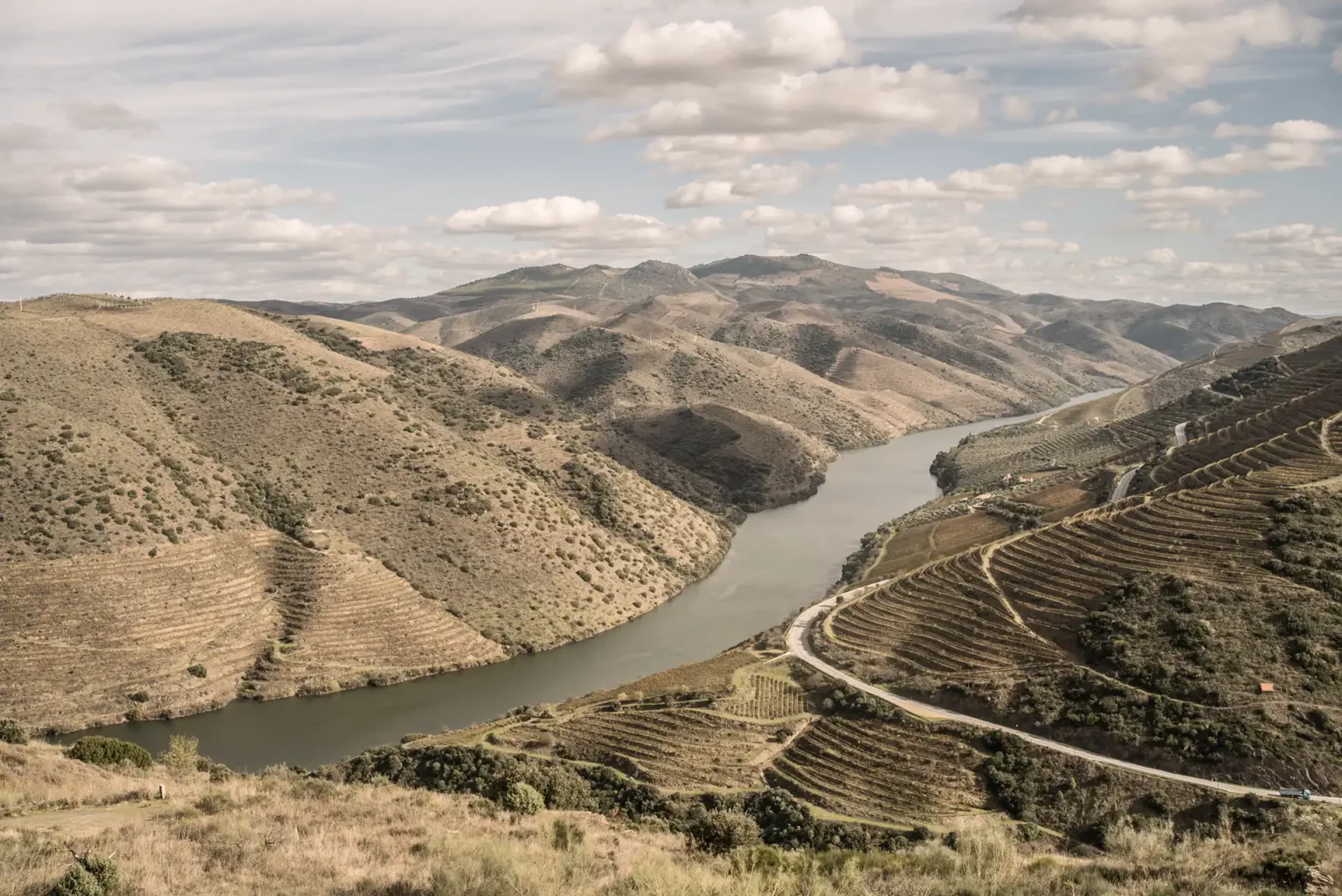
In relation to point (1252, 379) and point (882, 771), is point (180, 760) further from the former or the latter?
point (1252, 379)

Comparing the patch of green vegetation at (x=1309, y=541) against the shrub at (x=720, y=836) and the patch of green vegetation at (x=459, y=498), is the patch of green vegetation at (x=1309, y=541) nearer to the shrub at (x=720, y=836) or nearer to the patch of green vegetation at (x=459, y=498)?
the shrub at (x=720, y=836)

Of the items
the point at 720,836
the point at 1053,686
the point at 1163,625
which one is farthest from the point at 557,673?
the point at 720,836

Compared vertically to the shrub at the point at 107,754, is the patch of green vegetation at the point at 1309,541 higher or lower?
higher

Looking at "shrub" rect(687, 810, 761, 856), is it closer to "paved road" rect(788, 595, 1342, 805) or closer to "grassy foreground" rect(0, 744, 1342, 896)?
"grassy foreground" rect(0, 744, 1342, 896)

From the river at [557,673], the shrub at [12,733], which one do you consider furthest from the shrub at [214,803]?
the river at [557,673]

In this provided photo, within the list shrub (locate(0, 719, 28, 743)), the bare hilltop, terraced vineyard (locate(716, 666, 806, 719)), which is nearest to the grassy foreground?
shrub (locate(0, 719, 28, 743))

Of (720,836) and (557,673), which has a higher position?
(720,836)

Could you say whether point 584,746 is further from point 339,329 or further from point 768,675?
point 339,329

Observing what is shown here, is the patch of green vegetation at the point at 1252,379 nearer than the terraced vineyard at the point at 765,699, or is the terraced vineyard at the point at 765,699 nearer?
the terraced vineyard at the point at 765,699
